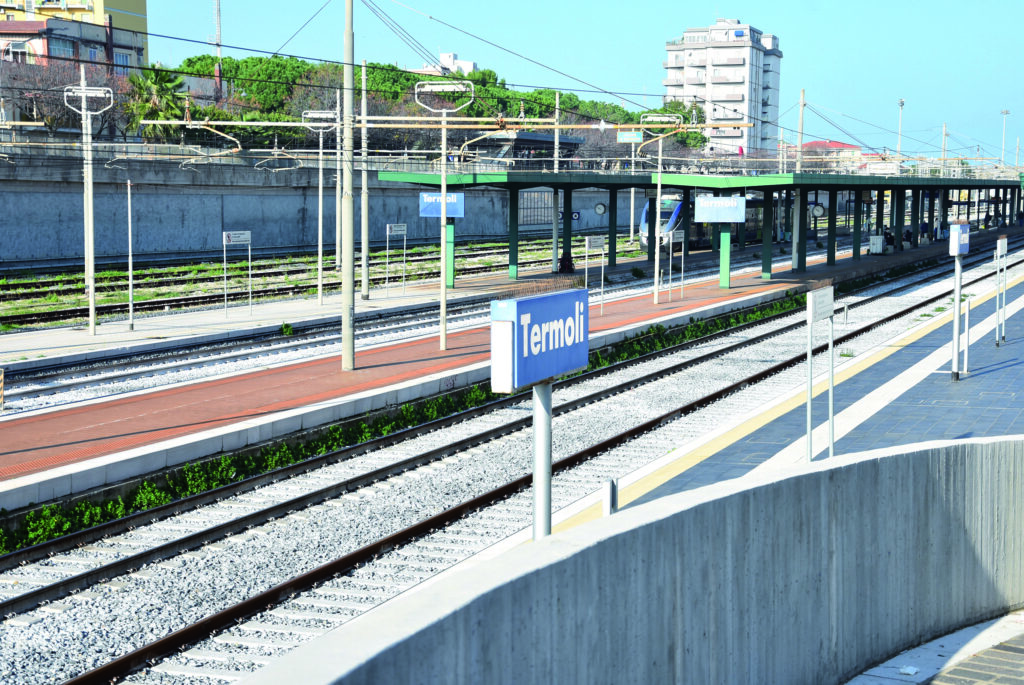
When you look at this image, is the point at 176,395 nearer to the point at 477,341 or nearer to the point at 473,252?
the point at 477,341

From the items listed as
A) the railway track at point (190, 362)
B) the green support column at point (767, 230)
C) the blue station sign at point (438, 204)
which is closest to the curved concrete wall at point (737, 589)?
the railway track at point (190, 362)

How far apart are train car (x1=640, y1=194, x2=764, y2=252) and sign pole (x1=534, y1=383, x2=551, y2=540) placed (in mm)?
40132

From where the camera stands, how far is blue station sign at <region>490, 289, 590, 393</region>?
625 cm

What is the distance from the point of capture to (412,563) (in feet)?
36.8

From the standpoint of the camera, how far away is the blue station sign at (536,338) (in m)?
6.25

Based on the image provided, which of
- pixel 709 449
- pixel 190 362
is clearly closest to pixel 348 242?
pixel 190 362

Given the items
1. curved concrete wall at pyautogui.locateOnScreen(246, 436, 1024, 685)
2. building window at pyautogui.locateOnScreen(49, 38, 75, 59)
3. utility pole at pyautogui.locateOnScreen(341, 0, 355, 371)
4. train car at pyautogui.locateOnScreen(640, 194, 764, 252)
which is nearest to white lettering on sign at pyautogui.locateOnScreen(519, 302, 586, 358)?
curved concrete wall at pyautogui.locateOnScreen(246, 436, 1024, 685)

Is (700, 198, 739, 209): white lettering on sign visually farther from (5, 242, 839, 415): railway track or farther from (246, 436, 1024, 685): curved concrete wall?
(246, 436, 1024, 685): curved concrete wall

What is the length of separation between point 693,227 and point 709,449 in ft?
165

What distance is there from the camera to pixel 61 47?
8094 centimetres

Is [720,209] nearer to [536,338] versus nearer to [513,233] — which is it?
[513,233]

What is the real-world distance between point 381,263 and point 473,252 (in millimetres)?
10687

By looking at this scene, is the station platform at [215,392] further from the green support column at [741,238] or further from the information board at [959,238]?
the green support column at [741,238]

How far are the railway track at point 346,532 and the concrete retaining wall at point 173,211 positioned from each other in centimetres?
3034
